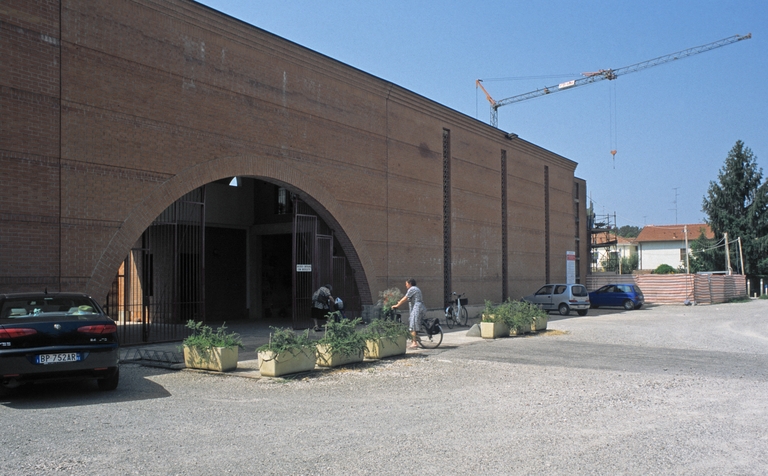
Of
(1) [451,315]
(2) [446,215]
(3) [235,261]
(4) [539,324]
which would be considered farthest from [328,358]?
(2) [446,215]

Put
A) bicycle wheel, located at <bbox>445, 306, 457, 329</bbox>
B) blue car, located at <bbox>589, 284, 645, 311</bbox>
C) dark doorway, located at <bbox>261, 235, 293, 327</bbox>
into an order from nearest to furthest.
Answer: bicycle wheel, located at <bbox>445, 306, 457, 329</bbox>, dark doorway, located at <bbox>261, 235, 293, 327</bbox>, blue car, located at <bbox>589, 284, 645, 311</bbox>

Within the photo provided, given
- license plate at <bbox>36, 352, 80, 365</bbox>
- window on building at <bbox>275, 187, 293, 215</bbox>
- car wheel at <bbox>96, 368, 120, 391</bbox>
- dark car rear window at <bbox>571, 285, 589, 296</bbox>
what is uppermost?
window on building at <bbox>275, 187, 293, 215</bbox>

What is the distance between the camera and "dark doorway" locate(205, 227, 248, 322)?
81.3 feet

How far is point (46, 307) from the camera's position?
9.45m

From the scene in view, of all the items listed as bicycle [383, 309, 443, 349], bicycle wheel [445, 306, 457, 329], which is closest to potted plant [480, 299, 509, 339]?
bicycle [383, 309, 443, 349]

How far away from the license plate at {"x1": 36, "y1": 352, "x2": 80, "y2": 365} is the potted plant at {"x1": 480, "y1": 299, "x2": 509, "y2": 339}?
12228 mm

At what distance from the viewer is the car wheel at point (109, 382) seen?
9.47 meters

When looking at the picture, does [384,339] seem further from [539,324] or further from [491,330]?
[539,324]

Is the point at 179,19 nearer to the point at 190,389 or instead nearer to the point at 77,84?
the point at 77,84

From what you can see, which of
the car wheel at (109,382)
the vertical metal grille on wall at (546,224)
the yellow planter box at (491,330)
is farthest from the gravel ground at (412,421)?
the vertical metal grille on wall at (546,224)

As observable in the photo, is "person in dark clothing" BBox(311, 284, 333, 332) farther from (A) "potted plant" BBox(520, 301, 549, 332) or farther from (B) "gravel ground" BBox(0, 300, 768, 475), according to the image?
(B) "gravel ground" BBox(0, 300, 768, 475)

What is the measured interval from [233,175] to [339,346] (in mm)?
8069

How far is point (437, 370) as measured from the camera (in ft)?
39.1

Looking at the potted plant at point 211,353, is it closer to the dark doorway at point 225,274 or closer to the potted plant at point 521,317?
the potted plant at point 521,317
